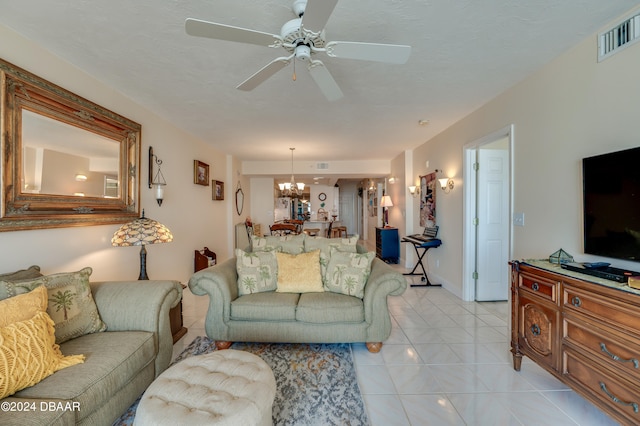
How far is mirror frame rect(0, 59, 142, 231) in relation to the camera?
177 cm

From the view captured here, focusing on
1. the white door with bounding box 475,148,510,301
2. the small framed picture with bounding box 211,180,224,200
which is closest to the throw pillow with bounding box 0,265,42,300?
the small framed picture with bounding box 211,180,224,200

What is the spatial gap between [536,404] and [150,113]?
454cm

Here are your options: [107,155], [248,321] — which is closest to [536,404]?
[248,321]

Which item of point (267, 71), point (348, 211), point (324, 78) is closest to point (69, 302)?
point (267, 71)

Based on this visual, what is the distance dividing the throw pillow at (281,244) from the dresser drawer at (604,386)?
7.15 ft

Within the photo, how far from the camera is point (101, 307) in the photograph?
5.77ft

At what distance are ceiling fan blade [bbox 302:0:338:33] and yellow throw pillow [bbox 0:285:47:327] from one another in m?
2.00

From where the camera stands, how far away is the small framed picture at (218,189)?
5152 mm

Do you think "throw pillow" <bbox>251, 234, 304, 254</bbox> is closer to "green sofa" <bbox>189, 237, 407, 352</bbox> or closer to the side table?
"green sofa" <bbox>189, 237, 407, 352</bbox>

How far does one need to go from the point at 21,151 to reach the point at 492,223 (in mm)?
4749

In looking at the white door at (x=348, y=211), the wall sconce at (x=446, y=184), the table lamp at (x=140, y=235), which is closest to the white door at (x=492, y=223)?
the wall sconce at (x=446, y=184)

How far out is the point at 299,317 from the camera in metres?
2.24

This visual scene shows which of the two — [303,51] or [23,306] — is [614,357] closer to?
[303,51]

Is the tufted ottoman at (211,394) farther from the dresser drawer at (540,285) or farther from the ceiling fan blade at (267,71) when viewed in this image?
the dresser drawer at (540,285)
